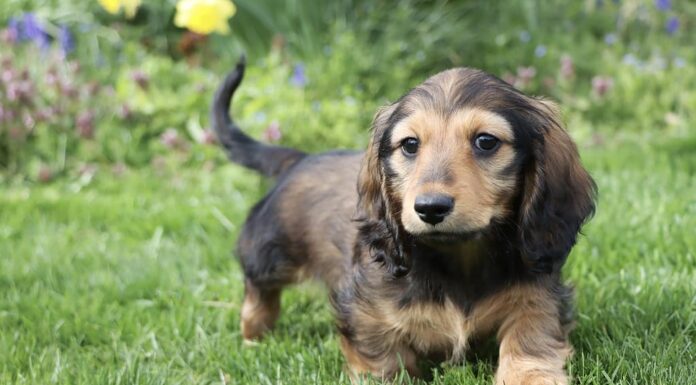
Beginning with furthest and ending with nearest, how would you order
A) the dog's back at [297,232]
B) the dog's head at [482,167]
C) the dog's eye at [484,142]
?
the dog's back at [297,232]
the dog's eye at [484,142]
the dog's head at [482,167]

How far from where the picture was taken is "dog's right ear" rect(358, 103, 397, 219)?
2836 millimetres

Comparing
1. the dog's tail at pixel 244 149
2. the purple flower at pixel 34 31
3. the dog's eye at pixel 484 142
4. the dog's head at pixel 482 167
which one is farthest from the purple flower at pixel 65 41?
the dog's eye at pixel 484 142

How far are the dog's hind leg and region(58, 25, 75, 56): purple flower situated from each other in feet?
13.8

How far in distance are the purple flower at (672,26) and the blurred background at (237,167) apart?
0.10 metres

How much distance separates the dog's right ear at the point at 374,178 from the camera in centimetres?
284

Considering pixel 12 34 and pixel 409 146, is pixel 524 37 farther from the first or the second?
pixel 409 146

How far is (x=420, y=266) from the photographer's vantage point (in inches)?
108

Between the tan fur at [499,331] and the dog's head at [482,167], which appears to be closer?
the dog's head at [482,167]

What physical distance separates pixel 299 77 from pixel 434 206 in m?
4.33

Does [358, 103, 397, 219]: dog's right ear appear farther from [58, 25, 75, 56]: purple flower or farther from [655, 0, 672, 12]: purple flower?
[655, 0, 672, 12]: purple flower

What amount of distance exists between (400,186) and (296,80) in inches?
155

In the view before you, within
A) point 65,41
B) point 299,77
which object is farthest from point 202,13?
point 65,41

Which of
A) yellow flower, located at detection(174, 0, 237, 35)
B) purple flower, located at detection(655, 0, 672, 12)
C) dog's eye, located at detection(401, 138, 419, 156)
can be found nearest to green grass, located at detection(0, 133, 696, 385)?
dog's eye, located at detection(401, 138, 419, 156)

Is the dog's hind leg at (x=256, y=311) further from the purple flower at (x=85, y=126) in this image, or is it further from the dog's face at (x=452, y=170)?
the purple flower at (x=85, y=126)
